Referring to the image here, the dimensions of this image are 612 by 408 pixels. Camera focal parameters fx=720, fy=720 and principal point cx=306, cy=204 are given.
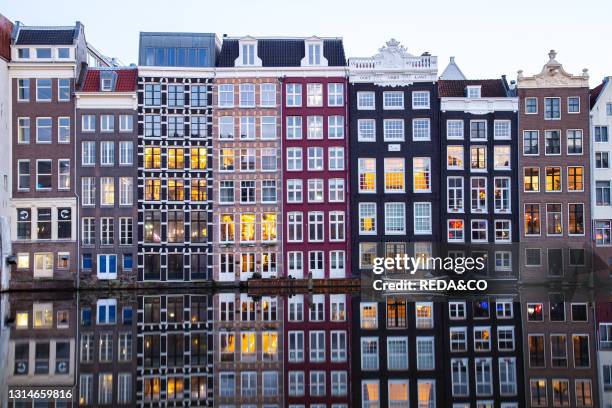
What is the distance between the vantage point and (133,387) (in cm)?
2220

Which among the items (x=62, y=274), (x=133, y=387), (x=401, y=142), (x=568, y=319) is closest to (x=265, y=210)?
(x=401, y=142)

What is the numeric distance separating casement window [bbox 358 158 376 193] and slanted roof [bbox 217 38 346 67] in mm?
8259

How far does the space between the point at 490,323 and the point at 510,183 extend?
89.4ft

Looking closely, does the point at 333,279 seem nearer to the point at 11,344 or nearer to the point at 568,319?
the point at 568,319

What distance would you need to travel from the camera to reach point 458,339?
3019cm

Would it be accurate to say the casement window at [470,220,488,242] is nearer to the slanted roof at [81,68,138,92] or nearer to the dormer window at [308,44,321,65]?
the dormer window at [308,44,321,65]

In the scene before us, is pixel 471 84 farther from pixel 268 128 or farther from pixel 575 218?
pixel 268 128

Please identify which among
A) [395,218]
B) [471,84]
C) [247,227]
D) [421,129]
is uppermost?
[471,84]

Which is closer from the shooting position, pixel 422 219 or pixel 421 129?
pixel 422 219

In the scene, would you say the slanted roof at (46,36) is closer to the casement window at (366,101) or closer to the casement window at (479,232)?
the casement window at (366,101)

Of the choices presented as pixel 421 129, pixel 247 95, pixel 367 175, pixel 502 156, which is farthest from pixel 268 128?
pixel 502 156

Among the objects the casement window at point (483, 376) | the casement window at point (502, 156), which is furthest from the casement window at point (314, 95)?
the casement window at point (483, 376)

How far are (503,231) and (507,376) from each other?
36.9 m

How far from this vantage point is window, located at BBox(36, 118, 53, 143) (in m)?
57.3
